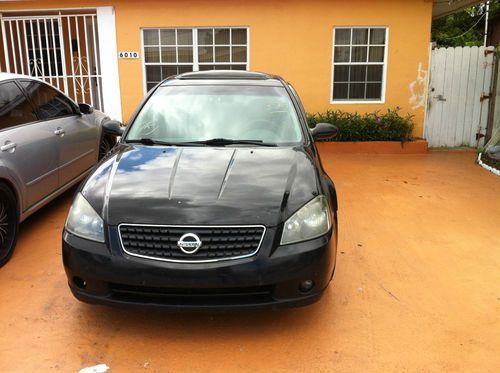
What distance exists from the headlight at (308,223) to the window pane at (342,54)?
7.35 metres

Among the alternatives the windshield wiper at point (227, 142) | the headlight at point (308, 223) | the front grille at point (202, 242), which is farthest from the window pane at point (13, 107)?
the headlight at point (308, 223)

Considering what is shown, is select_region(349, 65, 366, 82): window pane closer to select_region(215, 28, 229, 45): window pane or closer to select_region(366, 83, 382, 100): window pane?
select_region(366, 83, 382, 100): window pane

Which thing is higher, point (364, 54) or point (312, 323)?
point (364, 54)

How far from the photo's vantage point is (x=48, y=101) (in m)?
5.40

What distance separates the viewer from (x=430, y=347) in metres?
3.03

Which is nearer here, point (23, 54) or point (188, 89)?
point (188, 89)

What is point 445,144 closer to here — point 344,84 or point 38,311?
point 344,84

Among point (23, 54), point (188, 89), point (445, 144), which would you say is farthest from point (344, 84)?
point (23, 54)

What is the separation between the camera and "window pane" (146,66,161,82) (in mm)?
10070

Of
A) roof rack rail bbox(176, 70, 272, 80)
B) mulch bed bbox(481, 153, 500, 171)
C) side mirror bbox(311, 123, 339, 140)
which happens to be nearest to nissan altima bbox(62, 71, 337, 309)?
side mirror bbox(311, 123, 339, 140)

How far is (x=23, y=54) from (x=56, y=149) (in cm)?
669

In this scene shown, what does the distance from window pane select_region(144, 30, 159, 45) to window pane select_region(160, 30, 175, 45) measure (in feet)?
0.41

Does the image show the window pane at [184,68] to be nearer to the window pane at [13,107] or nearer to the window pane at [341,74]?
the window pane at [341,74]

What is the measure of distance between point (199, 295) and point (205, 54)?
7.84 meters
